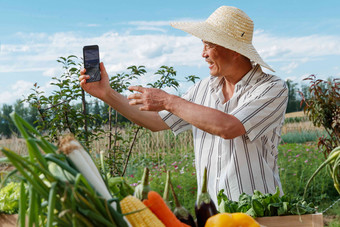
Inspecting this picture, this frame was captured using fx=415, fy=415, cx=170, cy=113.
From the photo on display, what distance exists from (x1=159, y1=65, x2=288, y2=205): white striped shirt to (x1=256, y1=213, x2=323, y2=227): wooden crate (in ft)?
2.77

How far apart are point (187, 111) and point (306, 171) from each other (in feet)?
17.4

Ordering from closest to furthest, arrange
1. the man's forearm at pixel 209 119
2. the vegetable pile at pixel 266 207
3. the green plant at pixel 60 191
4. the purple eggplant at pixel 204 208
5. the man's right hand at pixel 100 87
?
the green plant at pixel 60 191 → the purple eggplant at pixel 204 208 → the vegetable pile at pixel 266 207 → the man's forearm at pixel 209 119 → the man's right hand at pixel 100 87

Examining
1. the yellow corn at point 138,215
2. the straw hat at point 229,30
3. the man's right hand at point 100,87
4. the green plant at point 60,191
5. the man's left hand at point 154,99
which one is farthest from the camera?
the man's right hand at point 100,87

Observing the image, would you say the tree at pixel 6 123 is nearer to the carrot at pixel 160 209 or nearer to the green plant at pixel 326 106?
the carrot at pixel 160 209

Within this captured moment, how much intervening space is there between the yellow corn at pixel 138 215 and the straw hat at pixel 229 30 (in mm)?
1561

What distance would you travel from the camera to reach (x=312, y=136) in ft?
41.0

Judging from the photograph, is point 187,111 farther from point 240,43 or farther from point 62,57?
point 62,57

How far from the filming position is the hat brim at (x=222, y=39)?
2.47 meters

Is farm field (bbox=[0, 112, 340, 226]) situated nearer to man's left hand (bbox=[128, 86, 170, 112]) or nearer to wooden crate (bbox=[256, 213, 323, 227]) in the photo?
man's left hand (bbox=[128, 86, 170, 112])

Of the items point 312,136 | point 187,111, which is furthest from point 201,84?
point 312,136

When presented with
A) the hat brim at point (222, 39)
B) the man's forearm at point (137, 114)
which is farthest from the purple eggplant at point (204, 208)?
the man's forearm at point (137, 114)

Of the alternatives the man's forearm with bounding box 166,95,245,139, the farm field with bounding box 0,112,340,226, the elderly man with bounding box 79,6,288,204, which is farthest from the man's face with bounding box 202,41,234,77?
the farm field with bounding box 0,112,340,226

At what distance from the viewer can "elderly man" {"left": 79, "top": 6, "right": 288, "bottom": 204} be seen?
2.34 metres

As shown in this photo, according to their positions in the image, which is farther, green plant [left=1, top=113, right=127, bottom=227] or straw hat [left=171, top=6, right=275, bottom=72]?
straw hat [left=171, top=6, right=275, bottom=72]
